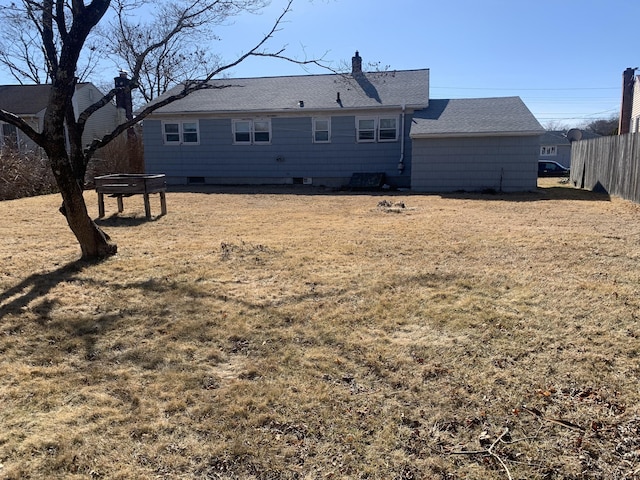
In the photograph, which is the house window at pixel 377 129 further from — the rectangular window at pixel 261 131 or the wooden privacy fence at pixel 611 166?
the wooden privacy fence at pixel 611 166

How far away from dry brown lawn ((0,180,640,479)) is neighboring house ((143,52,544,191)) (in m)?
8.34

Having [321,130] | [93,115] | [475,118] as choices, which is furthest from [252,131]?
[93,115]

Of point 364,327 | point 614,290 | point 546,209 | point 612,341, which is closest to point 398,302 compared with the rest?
point 364,327

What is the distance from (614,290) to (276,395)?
360 cm

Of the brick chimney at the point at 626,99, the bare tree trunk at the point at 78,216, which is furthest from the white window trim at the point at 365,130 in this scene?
the brick chimney at the point at 626,99

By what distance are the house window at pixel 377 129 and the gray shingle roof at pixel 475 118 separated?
3.15ft

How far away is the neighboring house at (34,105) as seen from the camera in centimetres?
2247

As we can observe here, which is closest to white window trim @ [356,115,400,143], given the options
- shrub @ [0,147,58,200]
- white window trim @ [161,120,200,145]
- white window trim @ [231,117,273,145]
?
white window trim @ [231,117,273,145]

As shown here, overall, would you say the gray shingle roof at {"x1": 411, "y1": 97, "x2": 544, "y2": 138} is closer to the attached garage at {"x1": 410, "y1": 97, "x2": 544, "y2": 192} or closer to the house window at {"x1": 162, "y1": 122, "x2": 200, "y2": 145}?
the attached garage at {"x1": 410, "y1": 97, "x2": 544, "y2": 192}

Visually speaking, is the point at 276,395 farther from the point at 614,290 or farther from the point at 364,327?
the point at 614,290

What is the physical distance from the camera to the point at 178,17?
7.14 metres

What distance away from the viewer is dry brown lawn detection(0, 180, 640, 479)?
2.40 m

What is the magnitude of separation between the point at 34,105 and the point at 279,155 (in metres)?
13.5

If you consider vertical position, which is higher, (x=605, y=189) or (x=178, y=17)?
(x=178, y=17)
